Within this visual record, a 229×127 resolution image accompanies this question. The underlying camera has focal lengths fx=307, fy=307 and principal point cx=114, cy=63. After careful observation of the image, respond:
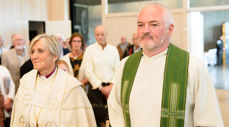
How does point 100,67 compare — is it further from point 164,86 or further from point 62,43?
point 164,86

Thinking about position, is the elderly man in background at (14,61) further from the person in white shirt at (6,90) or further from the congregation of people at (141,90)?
the congregation of people at (141,90)

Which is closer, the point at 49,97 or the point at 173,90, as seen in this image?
the point at 173,90

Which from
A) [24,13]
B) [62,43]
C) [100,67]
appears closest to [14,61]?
[62,43]

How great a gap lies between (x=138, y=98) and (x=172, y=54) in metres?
0.38

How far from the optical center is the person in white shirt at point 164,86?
1.92 metres

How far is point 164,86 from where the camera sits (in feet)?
6.66

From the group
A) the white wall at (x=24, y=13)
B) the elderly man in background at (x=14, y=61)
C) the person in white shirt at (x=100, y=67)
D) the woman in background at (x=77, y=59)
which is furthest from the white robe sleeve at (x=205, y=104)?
the white wall at (x=24, y=13)

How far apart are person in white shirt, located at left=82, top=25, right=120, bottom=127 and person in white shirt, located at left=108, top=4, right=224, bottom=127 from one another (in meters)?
2.74

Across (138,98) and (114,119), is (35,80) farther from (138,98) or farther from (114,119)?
(138,98)

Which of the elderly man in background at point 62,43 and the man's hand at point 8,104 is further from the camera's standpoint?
the elderly man in background at point 62,43

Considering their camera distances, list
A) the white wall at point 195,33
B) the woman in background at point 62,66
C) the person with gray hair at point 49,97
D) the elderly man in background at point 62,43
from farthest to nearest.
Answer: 1. the white wall at point 195,33
2. the elderly man in background at point 62,43
3. the woman in background at point 62,66
4. the person with gray hair at point 49,97

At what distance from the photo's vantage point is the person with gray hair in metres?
2.80

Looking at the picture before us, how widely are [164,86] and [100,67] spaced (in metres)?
3.08

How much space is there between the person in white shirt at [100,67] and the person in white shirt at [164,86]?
2.74 meters
